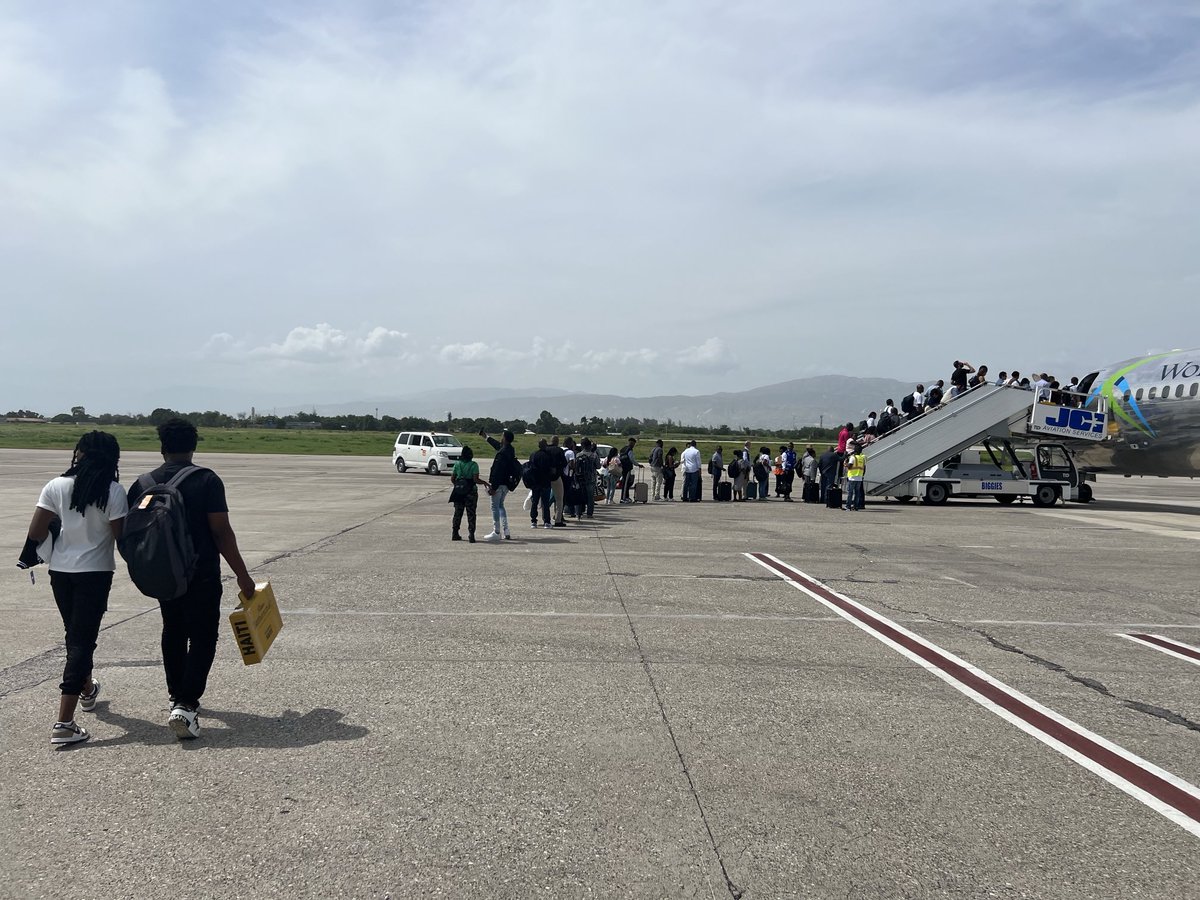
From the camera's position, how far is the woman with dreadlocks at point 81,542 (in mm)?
4988

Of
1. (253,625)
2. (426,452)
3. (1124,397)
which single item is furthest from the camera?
(426,452)

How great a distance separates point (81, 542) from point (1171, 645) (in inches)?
339

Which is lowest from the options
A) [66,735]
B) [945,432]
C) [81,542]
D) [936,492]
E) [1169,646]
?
[66,735]

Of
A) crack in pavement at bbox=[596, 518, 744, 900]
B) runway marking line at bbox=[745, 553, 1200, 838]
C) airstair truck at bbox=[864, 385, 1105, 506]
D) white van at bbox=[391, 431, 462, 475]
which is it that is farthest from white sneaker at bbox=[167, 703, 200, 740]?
white van at bbox=[391, 431, 462, 475]

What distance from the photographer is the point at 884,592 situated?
10.2 meters

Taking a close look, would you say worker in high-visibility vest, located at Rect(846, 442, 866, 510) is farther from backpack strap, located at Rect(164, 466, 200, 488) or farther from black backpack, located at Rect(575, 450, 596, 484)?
backpack strap, located at Rect(164, 466, 200, 488)

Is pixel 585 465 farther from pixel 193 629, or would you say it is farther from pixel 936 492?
pixel 193 629

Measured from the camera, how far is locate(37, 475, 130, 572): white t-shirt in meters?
5.00

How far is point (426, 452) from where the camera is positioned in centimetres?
3719

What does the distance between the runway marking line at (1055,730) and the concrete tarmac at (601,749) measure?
0.33ft

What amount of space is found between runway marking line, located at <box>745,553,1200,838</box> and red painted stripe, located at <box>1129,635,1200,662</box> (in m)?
2.09

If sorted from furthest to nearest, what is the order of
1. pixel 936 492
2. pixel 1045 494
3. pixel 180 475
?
pixel 936 492, pixel 1045 494, pixel 180 475

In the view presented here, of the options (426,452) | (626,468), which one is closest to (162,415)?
(426,452)

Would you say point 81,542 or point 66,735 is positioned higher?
point 81,542
